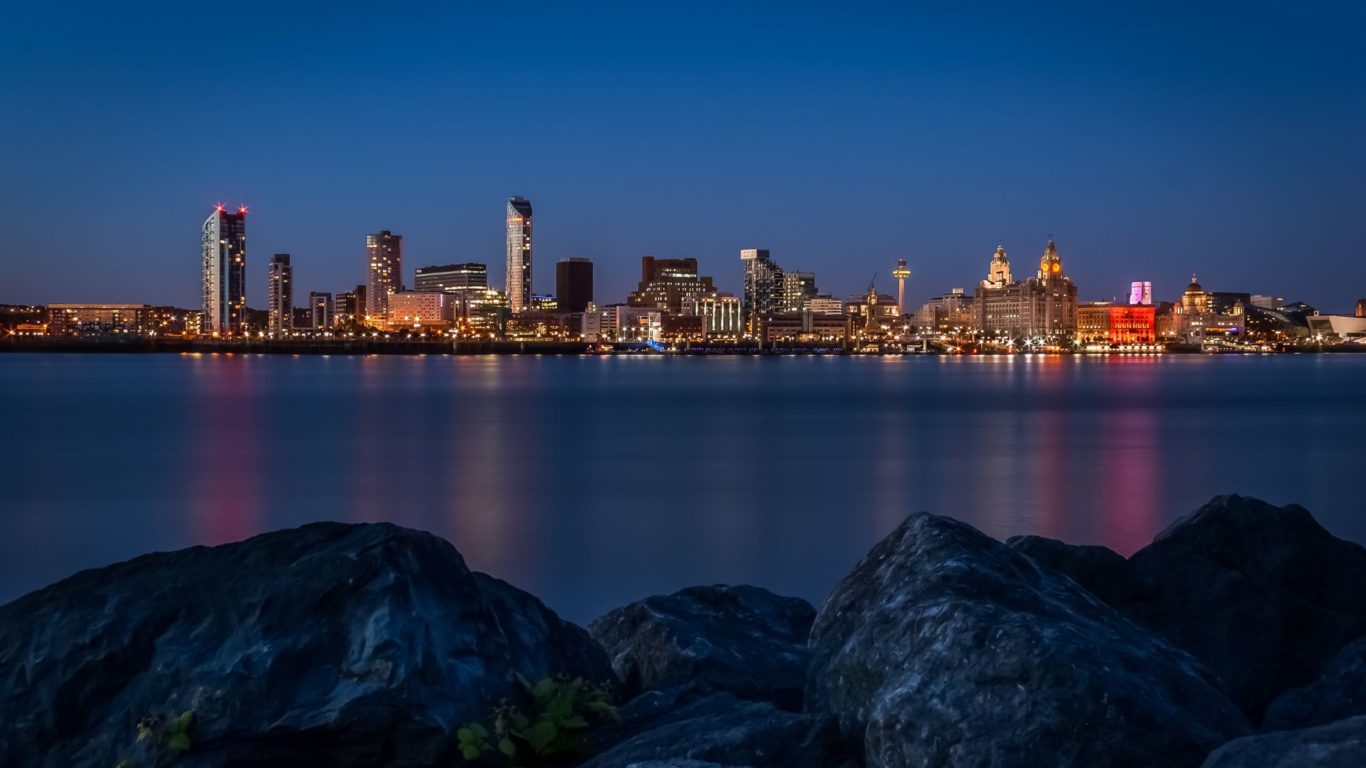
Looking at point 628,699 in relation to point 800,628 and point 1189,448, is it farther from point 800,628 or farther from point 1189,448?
point 1189,448

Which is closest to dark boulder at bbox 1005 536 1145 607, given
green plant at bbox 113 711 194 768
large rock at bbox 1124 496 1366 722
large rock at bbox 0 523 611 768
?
large rock at bbox 1124 496 1366 722

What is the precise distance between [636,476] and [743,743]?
2261cm

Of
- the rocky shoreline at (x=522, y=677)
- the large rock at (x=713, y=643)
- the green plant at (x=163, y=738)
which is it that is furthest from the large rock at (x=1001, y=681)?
the green plant at (x=163, y=738)

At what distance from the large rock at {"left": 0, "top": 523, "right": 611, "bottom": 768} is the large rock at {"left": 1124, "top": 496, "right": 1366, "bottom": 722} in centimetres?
373

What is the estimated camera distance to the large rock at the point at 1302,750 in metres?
2.98

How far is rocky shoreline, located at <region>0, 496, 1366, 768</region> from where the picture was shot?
3.88 meters

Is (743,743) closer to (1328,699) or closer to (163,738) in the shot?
(163,738)

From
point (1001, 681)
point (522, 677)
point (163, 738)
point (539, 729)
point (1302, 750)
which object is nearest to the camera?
point (1302, 750)

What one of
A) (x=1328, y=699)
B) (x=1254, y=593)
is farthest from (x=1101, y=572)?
(x=1328, y=699)

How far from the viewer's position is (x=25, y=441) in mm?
36062

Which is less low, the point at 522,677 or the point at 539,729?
the point at 522,677

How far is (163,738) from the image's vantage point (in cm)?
464

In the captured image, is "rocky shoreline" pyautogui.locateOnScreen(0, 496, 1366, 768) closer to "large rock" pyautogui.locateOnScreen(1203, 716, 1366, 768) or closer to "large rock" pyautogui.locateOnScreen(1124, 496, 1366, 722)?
"large rock" pyautogui.locateOnScreen(1124, 496, 1366, 722)

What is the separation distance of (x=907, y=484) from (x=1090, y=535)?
308 inches
